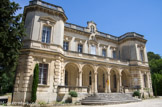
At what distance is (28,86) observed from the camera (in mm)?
13383

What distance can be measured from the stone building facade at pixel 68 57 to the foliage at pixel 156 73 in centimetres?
227

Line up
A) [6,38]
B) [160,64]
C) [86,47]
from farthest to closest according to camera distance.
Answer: [160,64], [86,47], [6,38]

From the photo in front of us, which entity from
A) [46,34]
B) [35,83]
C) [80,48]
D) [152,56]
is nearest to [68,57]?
[46,34]

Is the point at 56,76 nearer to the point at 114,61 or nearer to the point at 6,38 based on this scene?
the point at 6,38

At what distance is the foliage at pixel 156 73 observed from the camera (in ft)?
85.4

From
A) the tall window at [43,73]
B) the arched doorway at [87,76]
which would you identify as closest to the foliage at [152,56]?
the arched doorway at [87,76]

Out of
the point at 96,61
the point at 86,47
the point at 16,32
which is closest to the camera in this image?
the point at 16,32

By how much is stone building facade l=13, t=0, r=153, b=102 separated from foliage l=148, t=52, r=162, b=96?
89.4 inches

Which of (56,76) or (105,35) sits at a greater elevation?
(105,35)

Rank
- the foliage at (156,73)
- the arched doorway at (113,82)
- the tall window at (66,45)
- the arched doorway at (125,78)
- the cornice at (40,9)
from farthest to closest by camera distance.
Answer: the foliage at (156,73)
the arched doorway at (125,78)
the arched doorway at (113,82)
the tall window at (66,45)
the cornice at (40,9)

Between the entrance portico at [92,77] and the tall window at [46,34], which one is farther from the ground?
the tall window at [46,34]

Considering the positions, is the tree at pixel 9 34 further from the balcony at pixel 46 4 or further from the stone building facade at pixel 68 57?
the balcony at pixel 46 4

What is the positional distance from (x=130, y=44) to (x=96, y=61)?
9354 millimetres

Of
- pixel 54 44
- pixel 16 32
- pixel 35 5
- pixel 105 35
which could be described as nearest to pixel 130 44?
pixel 105 35
